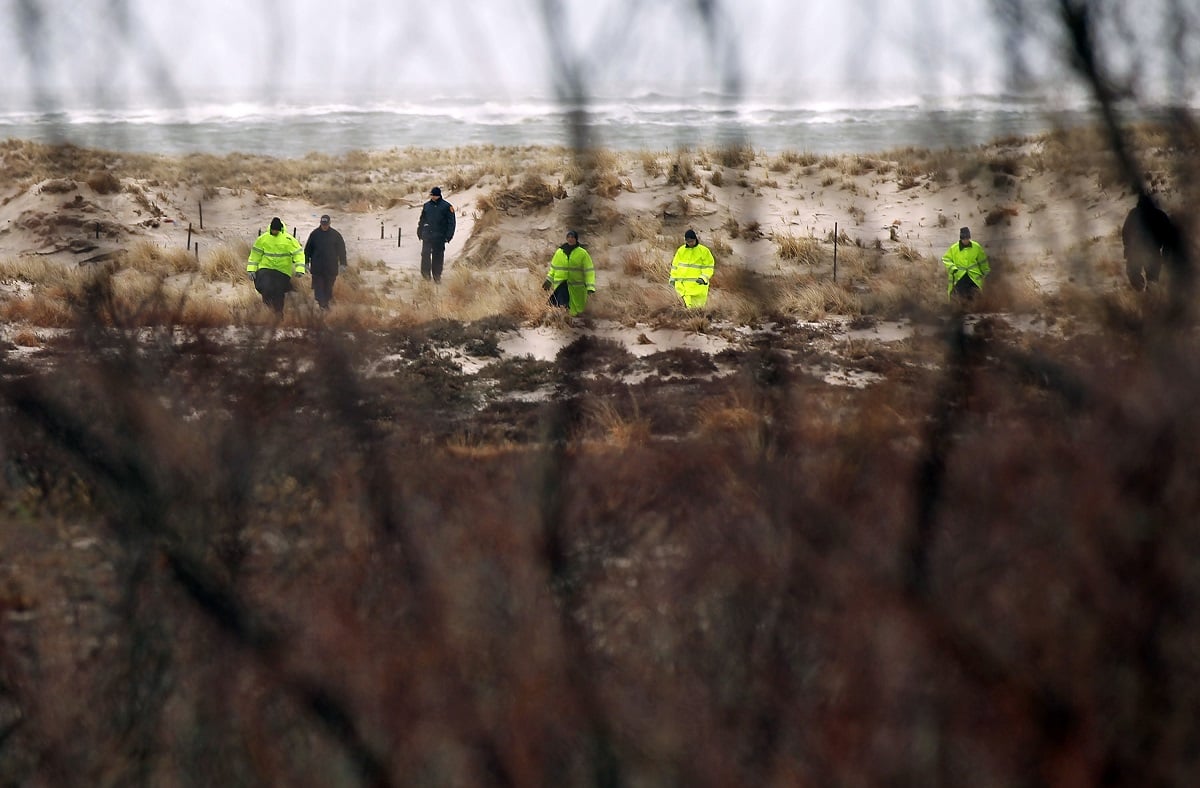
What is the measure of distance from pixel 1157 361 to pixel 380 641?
4464mm

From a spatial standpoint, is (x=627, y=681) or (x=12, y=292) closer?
(x=627, y=681)

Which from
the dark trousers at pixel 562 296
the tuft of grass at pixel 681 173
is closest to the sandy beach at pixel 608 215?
the tuft of grass at pixel 681 173

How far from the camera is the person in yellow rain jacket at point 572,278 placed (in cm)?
1467

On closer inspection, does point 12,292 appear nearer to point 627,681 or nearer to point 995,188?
point 627,681

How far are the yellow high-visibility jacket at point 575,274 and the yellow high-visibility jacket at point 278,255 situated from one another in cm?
339

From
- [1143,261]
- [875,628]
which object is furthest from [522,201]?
[875,628]

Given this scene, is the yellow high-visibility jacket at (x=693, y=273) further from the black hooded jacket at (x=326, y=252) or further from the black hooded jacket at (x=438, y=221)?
the black hooded jacket at (x=326, y=252)

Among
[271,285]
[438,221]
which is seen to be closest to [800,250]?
[438,221]

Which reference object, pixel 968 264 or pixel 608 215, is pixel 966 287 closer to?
pixel 968 264

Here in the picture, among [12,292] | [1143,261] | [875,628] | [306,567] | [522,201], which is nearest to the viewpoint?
[875,628]

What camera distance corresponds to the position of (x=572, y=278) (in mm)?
14773

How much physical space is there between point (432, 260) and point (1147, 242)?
11.4 m

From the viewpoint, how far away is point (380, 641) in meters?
4.50

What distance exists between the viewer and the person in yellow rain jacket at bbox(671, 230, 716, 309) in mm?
15023
